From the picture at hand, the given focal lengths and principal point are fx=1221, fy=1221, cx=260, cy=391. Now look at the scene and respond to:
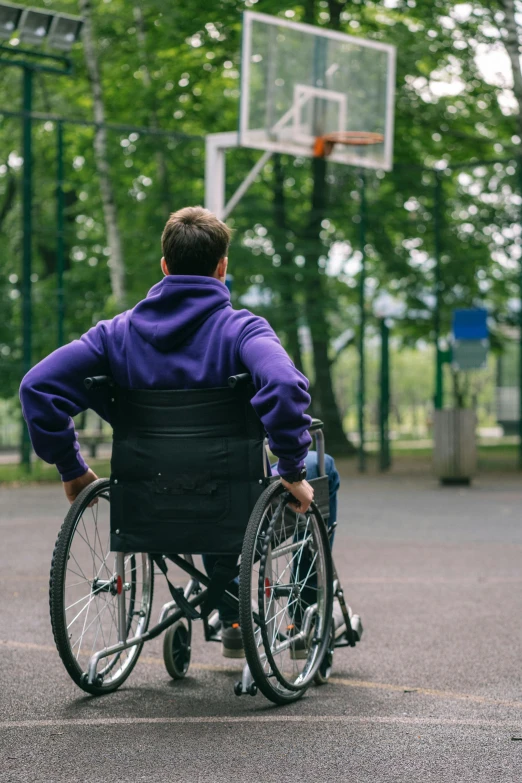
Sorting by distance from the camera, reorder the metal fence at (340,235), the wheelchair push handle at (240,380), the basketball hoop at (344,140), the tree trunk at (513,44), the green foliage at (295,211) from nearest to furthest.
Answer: the wheelchair push handle at (240,380), the basketball hoop at (344,140), the green foliage at (295,211), the metal fence at (340,235), the tree trunk at (513,44)

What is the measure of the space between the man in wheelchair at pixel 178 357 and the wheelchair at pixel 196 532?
6cm

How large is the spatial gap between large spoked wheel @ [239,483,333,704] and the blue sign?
434 inches

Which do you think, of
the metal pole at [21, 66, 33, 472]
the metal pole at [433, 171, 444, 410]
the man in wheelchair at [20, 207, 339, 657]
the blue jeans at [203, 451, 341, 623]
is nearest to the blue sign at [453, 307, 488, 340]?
the metal pole at [433, 171, 444, 410]

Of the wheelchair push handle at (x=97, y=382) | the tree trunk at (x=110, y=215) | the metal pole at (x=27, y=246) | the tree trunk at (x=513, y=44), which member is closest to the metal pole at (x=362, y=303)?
the tree trunk at (x=513, y=44)

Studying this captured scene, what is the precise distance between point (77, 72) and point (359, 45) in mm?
8617

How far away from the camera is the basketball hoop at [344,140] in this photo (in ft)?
45.5

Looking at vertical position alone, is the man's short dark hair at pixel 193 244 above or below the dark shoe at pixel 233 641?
above

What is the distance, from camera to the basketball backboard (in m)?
13.3

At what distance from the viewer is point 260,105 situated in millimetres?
13344

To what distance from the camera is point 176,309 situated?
4148 mm

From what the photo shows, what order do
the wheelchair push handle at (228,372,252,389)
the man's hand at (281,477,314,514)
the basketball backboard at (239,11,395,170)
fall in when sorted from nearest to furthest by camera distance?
the wheelchair push handle at (228,372,252,389) < the man's hand at (281,477,314,514) < the basketball backboard at (239,11,395,170)

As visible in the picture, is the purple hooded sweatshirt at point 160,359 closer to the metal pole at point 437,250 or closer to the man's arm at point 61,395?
the man's arm at point 61,395

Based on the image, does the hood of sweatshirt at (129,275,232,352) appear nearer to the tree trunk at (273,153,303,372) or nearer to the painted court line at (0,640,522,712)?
the painted court line at (0,640,522,712)

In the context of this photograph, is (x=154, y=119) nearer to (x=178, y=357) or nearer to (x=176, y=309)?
(x=176, y=309)
